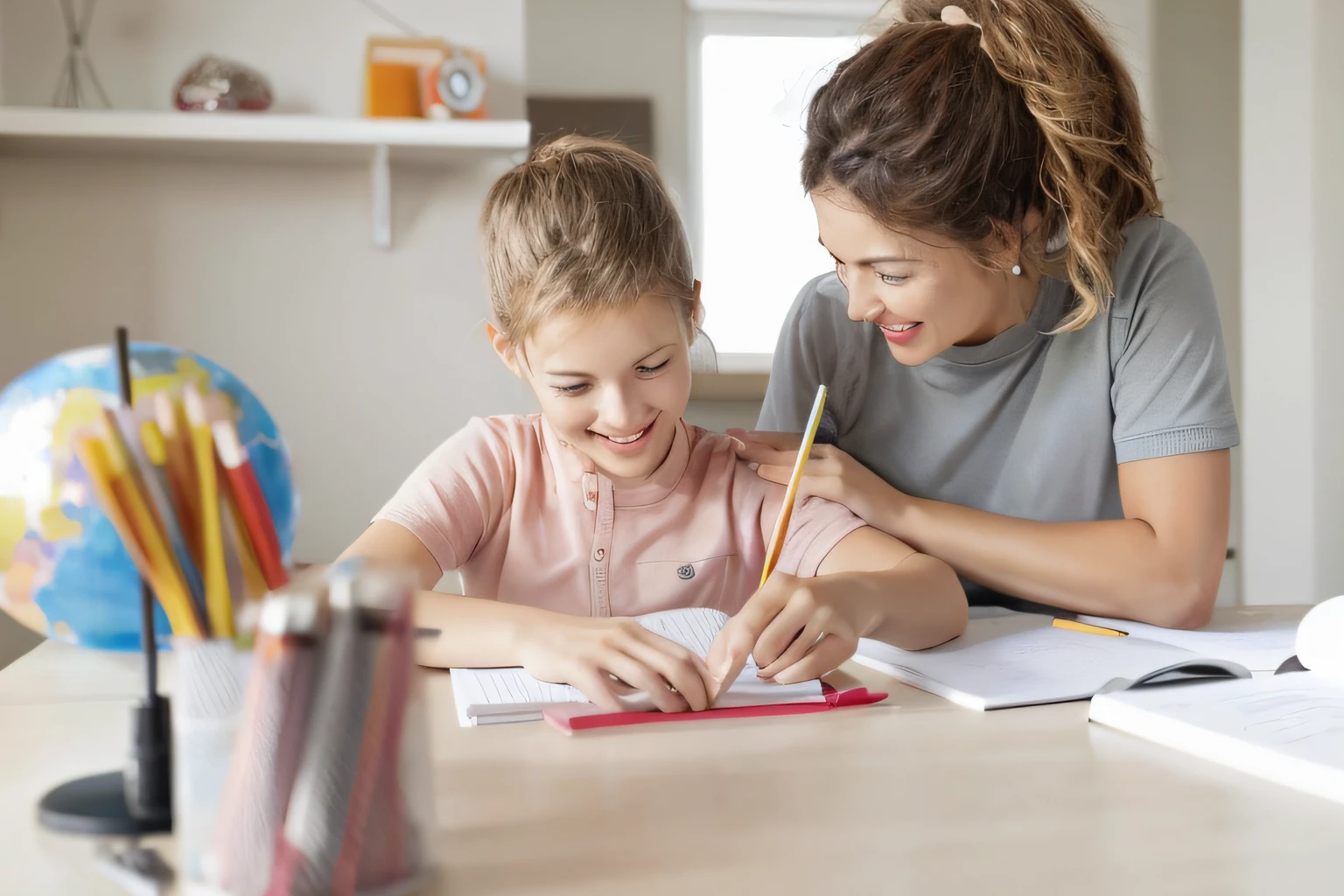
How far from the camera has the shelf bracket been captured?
2.40 m

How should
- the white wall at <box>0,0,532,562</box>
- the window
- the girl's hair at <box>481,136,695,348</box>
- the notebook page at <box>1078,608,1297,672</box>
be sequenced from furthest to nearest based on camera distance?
the window, the white wall at <box>0,0,532,562</box>, the girl's hair at <box>481,136,695,348</box>, the notebook page at <box>1078,608,1297,672</box>

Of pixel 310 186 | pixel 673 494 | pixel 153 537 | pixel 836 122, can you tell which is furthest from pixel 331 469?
pixel 153 537

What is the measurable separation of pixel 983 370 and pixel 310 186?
173cm

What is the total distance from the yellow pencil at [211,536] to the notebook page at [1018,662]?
1.69ft

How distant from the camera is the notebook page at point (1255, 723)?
2.02 ft

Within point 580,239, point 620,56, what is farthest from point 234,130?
point 580,239

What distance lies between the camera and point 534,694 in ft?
2.62

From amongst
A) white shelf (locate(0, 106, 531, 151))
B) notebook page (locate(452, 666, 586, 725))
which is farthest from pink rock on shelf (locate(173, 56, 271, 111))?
notebook page (locate(452, 666, 586, 725))

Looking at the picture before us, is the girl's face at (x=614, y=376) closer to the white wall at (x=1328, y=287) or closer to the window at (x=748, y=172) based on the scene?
the white wall at (x=1328, y=287)

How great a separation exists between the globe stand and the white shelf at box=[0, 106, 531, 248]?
1.86 m

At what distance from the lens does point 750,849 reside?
0.51 meters

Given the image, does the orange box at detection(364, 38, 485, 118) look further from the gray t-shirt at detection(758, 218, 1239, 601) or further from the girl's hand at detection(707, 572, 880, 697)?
the girl's hand at detection(707, 572, 880, 697)

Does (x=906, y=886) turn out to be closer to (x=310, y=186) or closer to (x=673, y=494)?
(x=673, y=494)

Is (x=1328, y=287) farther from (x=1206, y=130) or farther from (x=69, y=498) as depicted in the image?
(x=69, y=498)
